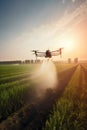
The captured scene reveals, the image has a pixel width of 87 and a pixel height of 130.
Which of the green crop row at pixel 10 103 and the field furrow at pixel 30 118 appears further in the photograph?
the green crop row at pixel 10 103

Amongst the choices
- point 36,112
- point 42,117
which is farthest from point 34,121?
point 36,112

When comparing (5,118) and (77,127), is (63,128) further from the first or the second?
(5,118)

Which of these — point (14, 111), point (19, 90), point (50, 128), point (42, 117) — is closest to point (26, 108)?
point (14, 111)

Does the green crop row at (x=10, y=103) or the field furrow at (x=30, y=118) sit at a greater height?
the green crop row at (x=10, y=103)

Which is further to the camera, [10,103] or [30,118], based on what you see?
[10,103]

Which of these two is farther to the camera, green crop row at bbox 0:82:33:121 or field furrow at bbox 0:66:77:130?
green crop row at bbox 0:82:33:121

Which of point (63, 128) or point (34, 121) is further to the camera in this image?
point (34, 121)

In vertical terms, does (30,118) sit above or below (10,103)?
below

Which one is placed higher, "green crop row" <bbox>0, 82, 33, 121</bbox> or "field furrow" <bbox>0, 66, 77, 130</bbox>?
"green crop row" <bbox>0, 82, 33, 121</bbox>

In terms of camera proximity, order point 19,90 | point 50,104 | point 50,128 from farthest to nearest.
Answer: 1. point 19,90
2. point 50,104
3. point 50,128

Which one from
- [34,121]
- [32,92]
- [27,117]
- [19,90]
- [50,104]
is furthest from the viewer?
[32,92]

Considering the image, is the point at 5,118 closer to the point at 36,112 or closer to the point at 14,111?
the point at 14,111
